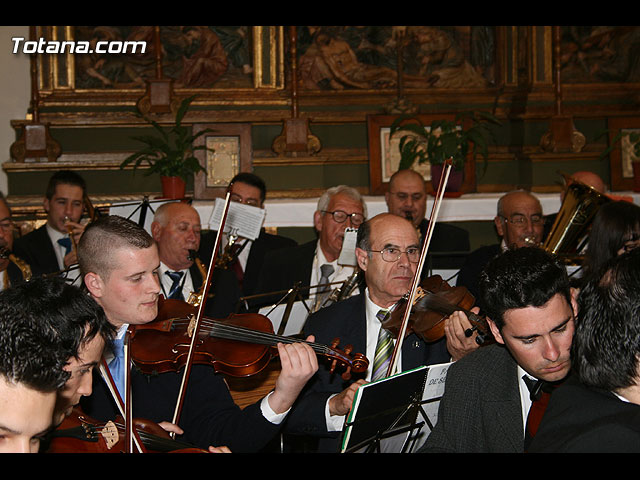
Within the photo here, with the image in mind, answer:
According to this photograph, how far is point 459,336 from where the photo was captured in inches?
133

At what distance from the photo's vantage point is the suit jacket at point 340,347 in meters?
3.44

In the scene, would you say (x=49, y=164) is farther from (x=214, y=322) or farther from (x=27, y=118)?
(x=214, y=322)

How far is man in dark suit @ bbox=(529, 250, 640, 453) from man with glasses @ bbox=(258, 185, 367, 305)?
11.0 ft

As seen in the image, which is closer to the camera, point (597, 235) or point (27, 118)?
point (597, 235)

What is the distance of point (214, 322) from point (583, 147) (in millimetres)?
5052

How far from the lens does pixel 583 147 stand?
284 inches

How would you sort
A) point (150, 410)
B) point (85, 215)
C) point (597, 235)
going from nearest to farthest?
point (150, 410) < point (597, 235) < point (85, 215)

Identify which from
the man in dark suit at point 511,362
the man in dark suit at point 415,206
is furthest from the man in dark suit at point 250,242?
the man in dark suit at point 511,362

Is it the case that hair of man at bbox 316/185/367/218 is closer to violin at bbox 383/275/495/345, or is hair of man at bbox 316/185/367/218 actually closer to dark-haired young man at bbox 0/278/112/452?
violin at bbox 383/275/495/345

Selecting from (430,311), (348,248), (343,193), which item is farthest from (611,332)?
(343,193)

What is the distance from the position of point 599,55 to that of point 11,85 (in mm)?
5794

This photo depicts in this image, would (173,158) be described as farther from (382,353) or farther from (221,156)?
(382,353)

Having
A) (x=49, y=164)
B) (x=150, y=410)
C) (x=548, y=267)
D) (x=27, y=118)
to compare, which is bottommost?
(x=150, y=410)
